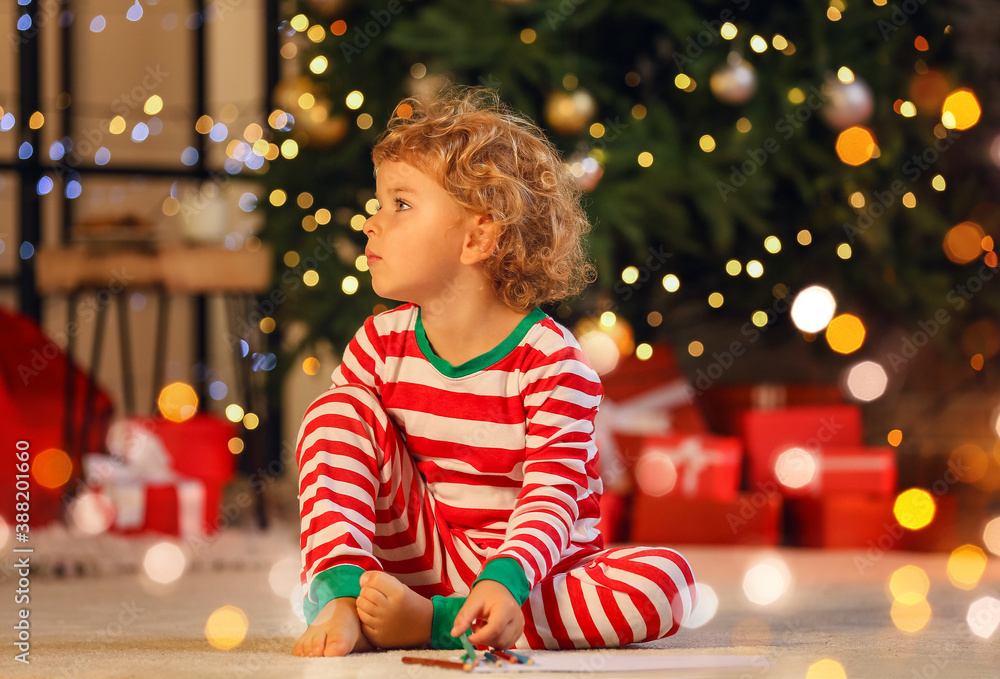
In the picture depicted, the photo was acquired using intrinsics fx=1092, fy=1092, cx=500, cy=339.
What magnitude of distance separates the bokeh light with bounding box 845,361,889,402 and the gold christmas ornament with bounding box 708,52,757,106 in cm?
68

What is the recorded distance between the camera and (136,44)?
301 centimetres

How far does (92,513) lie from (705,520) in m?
1.02

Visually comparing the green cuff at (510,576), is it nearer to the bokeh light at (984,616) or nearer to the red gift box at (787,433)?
the bokeh light at (984,616)

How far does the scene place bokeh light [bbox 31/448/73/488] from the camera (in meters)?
1.87

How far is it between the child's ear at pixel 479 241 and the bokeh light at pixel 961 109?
127 cm

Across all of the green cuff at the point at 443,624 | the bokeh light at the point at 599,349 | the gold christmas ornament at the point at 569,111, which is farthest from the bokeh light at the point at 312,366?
the green cuff at the point at 443,624

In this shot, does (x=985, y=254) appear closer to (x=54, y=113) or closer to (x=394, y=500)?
(x=394, y=500)

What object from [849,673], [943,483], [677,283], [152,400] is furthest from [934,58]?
[152,400]

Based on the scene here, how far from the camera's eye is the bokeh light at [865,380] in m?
2.20

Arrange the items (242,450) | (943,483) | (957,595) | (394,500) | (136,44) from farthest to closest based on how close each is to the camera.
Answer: (136,44), (242,450), (943,483), (957,595), (394,500)

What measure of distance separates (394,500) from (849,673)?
15.8 inches

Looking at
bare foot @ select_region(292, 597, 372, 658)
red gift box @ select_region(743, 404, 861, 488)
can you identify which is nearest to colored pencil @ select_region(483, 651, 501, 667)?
bare foot @ select_region(292, 597, 372, 658)

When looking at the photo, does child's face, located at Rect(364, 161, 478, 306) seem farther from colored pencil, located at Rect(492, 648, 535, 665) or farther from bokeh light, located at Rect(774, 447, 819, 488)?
bokeh light, located at Rect(774, 447, 819, 488)

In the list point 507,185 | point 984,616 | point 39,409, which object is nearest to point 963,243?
point 984,616
